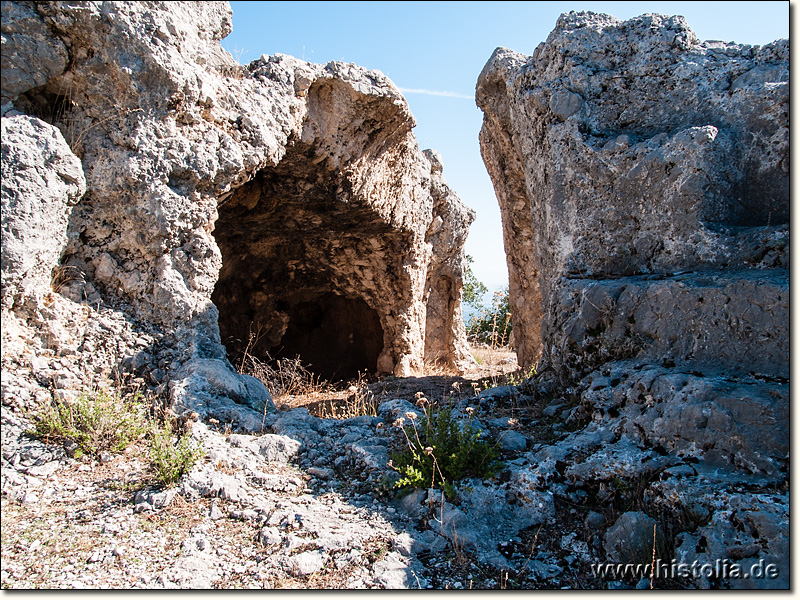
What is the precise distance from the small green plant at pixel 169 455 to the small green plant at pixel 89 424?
183mm

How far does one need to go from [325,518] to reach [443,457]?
2.65ft

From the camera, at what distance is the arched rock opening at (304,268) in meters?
6.40

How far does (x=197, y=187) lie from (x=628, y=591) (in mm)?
3956

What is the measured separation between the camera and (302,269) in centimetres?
849

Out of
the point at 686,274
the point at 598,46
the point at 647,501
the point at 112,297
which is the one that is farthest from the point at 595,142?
the point at 112,297

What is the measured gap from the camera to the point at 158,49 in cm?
397

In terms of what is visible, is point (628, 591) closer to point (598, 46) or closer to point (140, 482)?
point (140, 482)

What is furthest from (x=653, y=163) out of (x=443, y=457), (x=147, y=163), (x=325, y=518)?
(x=147, y=163)

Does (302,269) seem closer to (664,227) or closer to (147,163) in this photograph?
(147,163)

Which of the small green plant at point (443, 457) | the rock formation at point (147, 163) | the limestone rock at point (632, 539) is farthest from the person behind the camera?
the rock formation at point (147, 163)

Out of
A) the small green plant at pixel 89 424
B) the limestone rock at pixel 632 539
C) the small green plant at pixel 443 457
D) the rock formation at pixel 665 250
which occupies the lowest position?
the limestone rock at pixel 632 539

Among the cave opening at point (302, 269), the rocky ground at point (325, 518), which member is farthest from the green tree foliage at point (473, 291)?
the rocky ground at point (325, 518)

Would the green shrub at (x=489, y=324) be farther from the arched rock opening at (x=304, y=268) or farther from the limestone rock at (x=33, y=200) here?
the limestone rock at (x=33, y=200)

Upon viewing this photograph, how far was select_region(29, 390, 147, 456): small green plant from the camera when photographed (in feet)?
10.8
